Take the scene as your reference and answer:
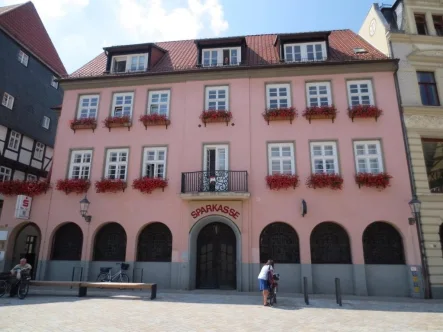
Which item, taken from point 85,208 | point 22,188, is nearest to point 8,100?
point 22,188

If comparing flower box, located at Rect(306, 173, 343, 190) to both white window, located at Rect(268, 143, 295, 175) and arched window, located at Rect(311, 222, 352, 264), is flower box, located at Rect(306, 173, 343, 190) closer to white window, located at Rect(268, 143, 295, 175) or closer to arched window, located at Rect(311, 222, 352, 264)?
white window, located at Rect(268, 143, 295, 175)

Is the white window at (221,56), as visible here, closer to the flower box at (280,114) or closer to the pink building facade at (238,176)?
the pink building facade at (238,176)

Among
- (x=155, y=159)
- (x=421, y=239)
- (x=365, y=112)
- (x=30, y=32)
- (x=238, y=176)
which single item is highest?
(x=30, y=32)

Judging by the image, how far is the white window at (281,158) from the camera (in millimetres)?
15281

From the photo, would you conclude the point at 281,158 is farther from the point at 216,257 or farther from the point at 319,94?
the point at 216,257

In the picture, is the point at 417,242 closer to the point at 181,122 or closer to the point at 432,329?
the point at 432,329

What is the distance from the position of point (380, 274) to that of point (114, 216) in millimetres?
12136

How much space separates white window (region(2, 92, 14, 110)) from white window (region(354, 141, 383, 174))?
21213mm

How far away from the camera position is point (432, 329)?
24.9 ft

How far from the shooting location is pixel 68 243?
1603cm

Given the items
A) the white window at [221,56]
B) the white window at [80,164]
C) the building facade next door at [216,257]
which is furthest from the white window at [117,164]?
the white window at [221,56]

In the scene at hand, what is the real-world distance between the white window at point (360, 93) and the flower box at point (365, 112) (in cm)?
59

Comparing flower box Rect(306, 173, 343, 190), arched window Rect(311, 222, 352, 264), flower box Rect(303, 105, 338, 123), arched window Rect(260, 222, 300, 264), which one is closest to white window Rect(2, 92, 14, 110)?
arched window Rect(260, 222, 300, 264)

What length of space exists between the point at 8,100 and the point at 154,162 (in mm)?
12516
